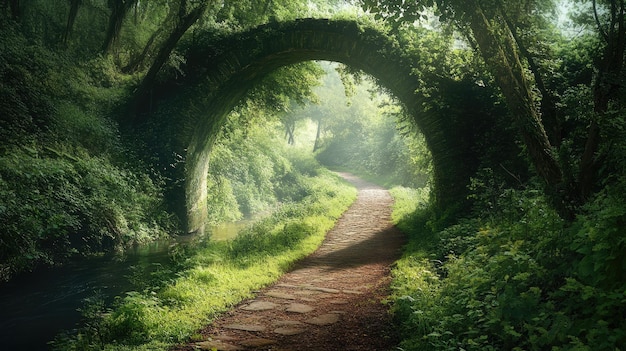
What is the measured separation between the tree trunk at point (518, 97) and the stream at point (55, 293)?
6.05 meters

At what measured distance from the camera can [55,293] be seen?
6820 millimetres

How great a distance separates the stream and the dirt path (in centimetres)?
Result: 230

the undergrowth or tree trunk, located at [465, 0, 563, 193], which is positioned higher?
tree trunk, located at [465, 0, 563, 193]

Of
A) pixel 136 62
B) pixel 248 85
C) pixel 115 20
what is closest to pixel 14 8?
pixel 115 20

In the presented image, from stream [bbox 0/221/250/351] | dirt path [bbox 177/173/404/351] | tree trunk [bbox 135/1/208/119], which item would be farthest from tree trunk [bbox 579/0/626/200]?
tree trunk [bbox 135/1/208/119]

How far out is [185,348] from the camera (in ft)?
14.1

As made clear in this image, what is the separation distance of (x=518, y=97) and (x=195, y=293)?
4907 millimetres

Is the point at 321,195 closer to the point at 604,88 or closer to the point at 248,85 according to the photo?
the point at 248,85

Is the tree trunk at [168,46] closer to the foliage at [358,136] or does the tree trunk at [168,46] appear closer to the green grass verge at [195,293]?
the green grass verge at [195,293]

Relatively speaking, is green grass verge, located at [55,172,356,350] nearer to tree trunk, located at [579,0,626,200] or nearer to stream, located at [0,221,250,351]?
stream, located at [0,221,250,351]

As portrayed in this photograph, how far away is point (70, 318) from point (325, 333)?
12.1ft

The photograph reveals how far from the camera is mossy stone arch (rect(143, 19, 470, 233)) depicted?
10.1 metres

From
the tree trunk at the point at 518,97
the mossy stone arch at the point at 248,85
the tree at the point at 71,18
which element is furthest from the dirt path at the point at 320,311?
the tree at the point at 71,18

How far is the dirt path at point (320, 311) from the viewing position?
439 centimetres
